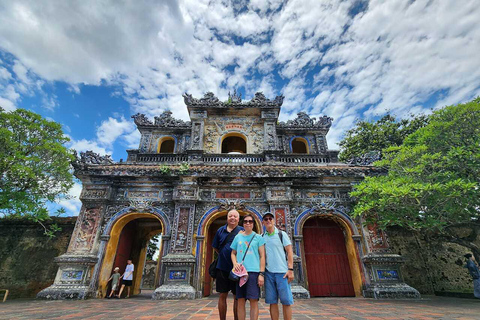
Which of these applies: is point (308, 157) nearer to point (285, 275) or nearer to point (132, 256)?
point (285, 275)

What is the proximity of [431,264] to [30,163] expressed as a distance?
1589 cm

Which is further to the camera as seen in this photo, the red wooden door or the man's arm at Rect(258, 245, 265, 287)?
the red wooden door

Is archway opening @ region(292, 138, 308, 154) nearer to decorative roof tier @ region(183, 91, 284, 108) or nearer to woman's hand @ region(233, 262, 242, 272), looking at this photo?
decorative roof tier @ region(183, 91, 284, 108)

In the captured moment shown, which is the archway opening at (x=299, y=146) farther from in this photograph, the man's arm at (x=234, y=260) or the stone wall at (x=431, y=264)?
the man's arm at (x=234, y=260)

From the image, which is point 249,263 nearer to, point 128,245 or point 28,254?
point 128,245

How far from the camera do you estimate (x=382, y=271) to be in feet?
25.9

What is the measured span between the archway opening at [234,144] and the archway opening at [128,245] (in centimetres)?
546

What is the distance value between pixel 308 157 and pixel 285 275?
28.7ft

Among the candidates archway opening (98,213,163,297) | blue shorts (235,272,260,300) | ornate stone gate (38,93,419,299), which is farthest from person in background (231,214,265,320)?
archway opening (98,213,163,297)

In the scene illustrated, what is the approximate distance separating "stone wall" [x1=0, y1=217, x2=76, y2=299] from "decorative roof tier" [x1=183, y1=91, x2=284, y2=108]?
781cm

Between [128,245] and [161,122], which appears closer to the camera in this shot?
[128,245]

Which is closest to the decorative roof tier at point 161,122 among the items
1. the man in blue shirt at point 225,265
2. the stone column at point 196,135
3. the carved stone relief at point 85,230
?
the stone column at point 196,135

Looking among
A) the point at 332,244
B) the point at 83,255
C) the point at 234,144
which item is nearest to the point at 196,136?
the point at 234,144

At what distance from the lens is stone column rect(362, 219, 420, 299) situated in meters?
7.38
